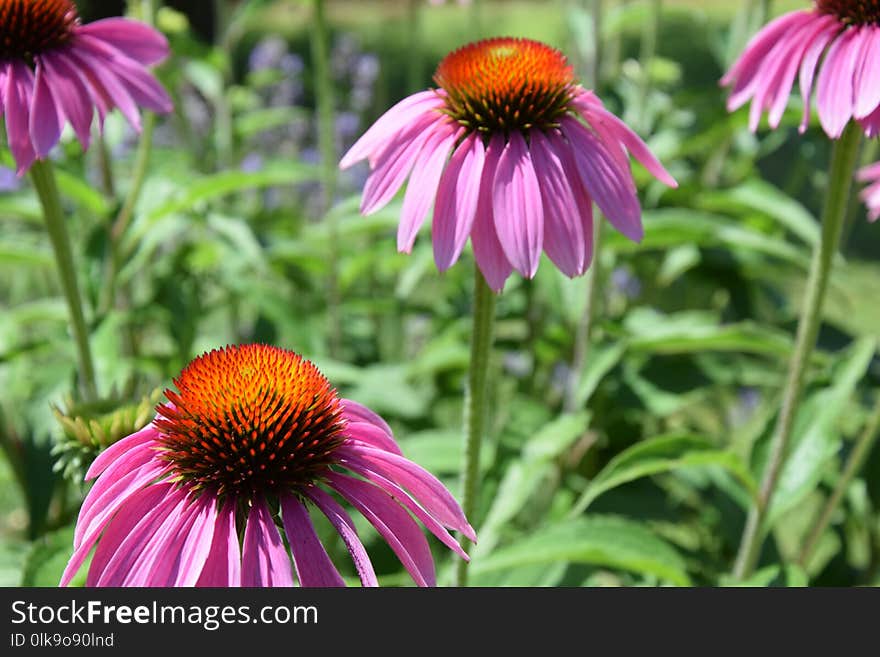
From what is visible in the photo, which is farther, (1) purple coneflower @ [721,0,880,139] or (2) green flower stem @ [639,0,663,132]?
(2) green flower stem @ [639,0,663,132]

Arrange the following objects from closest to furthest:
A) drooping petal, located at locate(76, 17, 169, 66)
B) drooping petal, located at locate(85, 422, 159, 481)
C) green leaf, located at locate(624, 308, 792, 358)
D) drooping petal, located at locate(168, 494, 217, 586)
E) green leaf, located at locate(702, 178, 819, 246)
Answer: drooping petal, located at locate(168, 494, 217, 586), drooping petal, located at locate(85, 422, 159, 481), drooping petal, located at locate(76, 17, 169, 66), green leaf, located at locate(624, 308, 792, 358), green leaf, located at locate(702, 178, 819, 246)

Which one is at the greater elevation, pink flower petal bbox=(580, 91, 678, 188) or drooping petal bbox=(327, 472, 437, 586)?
pink flower petal bbox=(580, 91, 678, 188)

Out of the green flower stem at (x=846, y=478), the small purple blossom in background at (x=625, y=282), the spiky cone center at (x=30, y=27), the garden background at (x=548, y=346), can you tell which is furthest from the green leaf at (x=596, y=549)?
the small purple blossom in background at (x=625, y=282)

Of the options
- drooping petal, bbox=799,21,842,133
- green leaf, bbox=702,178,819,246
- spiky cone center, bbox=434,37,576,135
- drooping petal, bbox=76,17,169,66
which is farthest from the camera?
green leaf, bbox=702,178,819,246

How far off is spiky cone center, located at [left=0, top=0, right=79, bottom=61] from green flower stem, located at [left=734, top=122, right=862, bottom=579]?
734mm

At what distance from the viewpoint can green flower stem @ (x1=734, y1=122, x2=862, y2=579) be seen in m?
0.87

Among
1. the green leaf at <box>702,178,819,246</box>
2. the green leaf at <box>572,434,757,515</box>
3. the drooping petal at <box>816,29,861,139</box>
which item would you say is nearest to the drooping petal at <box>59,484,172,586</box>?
the green leaf at <box>572,434,757,515</box>

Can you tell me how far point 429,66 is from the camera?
520 cm

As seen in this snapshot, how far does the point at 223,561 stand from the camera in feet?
1.87

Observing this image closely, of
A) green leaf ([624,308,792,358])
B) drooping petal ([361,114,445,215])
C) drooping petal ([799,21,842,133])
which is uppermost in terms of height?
drooping petal ([799,21,842,133])

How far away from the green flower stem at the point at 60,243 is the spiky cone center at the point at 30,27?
0.35 feet

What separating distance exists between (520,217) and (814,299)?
37cm

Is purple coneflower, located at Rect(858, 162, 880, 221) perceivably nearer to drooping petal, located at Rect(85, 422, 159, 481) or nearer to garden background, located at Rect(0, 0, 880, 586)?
garden background, located at Rect(0, 0, 880, 586)
